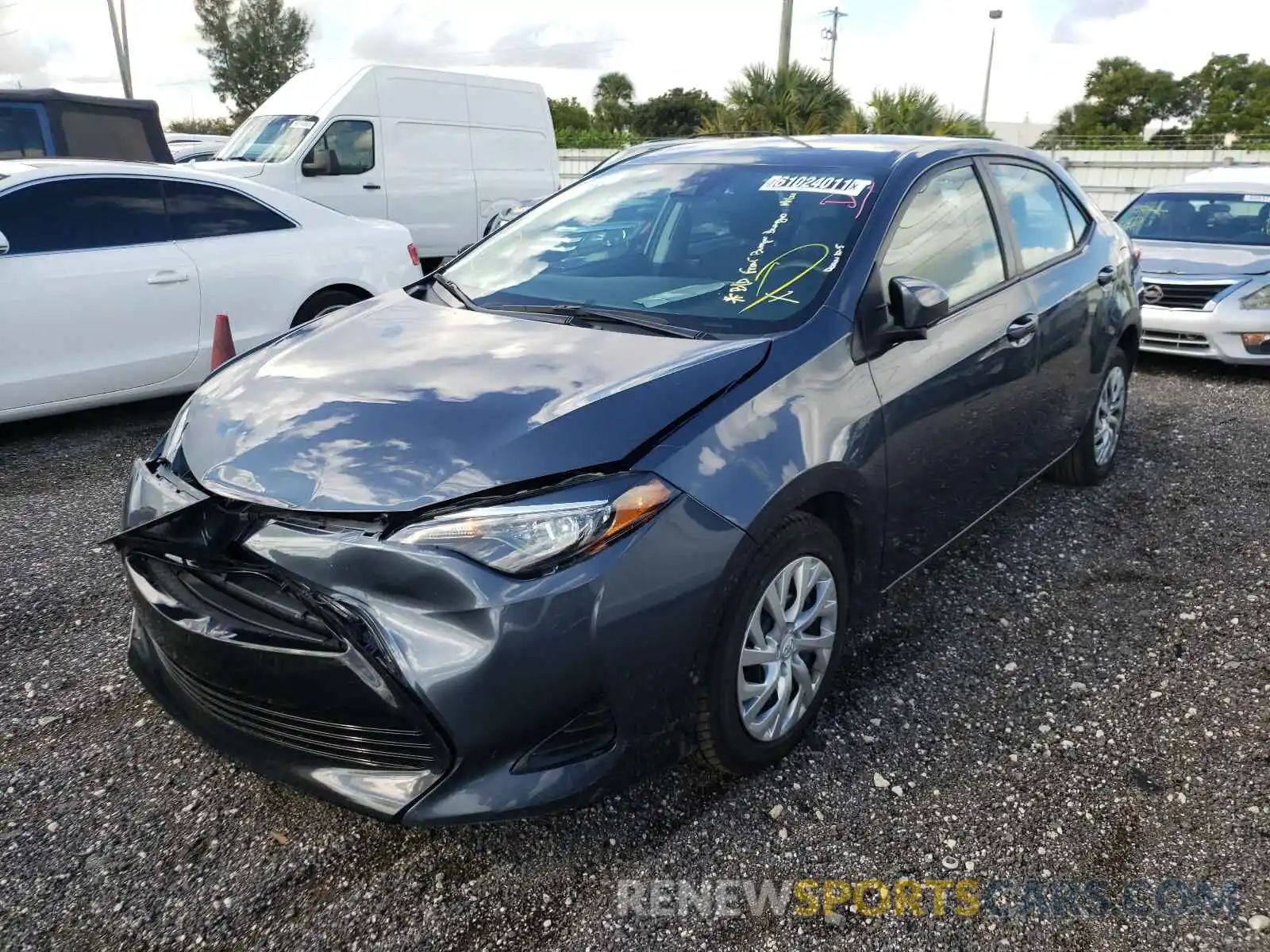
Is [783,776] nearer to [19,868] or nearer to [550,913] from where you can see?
[550,913]

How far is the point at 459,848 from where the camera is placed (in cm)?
234

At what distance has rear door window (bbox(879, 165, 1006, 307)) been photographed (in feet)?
9.72

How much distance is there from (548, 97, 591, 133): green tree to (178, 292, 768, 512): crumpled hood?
50.8m

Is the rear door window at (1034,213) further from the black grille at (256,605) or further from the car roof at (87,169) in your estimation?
the car roof at (87,169)

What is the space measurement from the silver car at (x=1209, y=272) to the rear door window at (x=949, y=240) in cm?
360

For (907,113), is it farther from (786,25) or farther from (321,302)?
(321,302)

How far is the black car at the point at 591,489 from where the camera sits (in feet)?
6.44

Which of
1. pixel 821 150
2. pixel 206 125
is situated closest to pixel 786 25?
pixel 821 150

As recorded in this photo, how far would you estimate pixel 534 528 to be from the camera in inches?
78.2

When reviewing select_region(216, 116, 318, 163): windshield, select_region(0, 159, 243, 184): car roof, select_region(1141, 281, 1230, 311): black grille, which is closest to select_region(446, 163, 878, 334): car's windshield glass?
select_region(0, 159, 243, 184): car roof

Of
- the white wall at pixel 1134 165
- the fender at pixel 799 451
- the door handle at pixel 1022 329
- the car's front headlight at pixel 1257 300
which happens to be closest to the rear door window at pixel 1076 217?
the door handle at pixel 1022 329

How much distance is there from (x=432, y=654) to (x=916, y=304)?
1.65m

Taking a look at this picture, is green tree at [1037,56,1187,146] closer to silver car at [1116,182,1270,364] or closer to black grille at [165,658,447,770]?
silver car at [1116,182,1270,364]

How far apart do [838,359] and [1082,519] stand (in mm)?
2377
